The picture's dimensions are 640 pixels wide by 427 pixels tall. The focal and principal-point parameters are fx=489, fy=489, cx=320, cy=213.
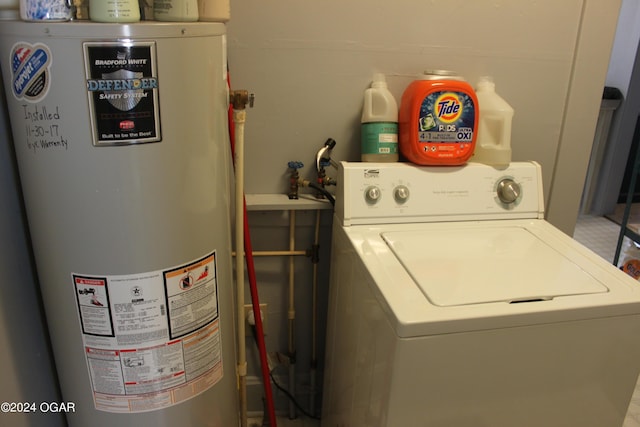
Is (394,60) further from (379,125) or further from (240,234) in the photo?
(240,234)

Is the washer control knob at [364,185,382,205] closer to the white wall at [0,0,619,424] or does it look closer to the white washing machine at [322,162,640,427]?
the white washing machine at [322,162,640,427]

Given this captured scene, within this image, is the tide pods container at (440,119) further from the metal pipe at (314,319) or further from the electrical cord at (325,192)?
the metal pipe at (314,319)

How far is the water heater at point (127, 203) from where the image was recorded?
0.81 metres

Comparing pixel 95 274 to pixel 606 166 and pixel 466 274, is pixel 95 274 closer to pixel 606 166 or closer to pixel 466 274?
pixel 466 274

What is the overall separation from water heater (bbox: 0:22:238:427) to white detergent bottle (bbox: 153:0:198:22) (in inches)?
1.6

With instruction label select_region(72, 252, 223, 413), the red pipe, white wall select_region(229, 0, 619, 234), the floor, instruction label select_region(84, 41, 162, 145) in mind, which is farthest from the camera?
the floor

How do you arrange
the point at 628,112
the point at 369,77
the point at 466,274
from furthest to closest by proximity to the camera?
the point at 628,112
the point at 369,77
the point at 466,274

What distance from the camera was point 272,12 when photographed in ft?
4.40

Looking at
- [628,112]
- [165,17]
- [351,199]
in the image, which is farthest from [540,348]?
[628,112]

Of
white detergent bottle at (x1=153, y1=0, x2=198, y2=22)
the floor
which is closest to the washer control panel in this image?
white detergent bottle at (x1=153, y1=0, x2=198, y2=22)

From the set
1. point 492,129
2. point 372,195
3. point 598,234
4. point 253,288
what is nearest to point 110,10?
point 372,195

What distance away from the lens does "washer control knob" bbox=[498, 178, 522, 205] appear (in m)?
1.39

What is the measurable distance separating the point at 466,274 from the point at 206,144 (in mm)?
627

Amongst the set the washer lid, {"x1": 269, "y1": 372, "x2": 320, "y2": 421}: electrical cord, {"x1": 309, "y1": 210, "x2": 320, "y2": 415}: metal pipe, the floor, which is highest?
the washer lid
